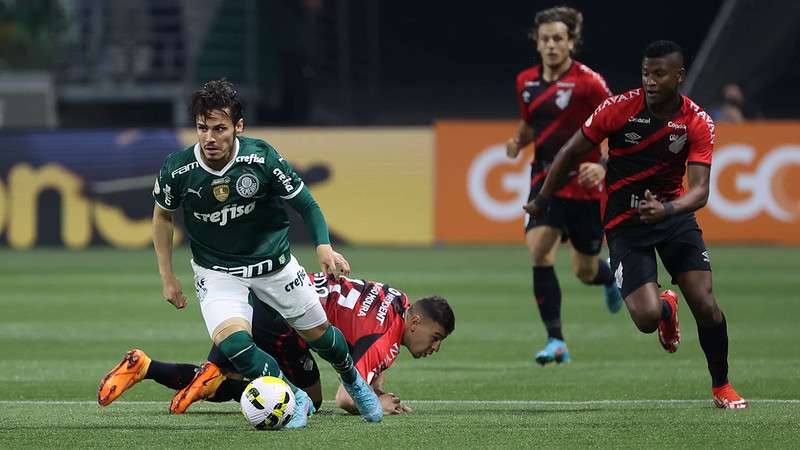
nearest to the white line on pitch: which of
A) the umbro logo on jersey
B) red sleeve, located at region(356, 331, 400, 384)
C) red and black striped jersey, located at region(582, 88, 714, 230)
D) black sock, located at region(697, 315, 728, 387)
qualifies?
Result: black sock, located at region(697, 315, 728, 387)

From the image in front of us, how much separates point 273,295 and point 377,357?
69 centimetres

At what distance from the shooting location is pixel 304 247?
2164 centimetres

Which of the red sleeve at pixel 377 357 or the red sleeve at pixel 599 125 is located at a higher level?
the red sleeve at pixel 599 125

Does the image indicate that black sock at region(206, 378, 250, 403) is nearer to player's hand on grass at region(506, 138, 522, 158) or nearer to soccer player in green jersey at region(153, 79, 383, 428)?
soccer player in green jersey at region(153, 79, 383, 428)

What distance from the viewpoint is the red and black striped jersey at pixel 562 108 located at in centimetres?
1072

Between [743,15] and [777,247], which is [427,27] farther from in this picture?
[777,247]

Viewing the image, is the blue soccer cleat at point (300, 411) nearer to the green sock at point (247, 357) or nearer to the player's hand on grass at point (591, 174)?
the green sock at point (247, 357)

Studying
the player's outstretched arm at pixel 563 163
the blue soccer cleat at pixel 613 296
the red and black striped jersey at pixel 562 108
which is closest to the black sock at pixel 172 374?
the player's outstretched arm at pixel 563 163

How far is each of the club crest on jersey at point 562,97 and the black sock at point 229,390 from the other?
153 inches

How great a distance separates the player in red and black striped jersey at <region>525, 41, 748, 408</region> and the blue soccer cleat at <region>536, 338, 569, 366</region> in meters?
2.12

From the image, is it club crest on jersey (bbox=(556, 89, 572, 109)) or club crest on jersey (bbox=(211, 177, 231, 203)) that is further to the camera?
club crest on jersey (bbox=(556, 89, 572, 109))

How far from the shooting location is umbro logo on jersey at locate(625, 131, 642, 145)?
7875 millimetres

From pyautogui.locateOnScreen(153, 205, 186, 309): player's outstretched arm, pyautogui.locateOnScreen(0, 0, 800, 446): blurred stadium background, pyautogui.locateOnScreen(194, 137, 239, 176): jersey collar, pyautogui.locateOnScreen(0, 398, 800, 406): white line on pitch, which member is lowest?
pyautogui.locateOnScreen(0, 0, 800, 446): blurred stadium background

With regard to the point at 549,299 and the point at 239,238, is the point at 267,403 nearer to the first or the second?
the point at 239,238
